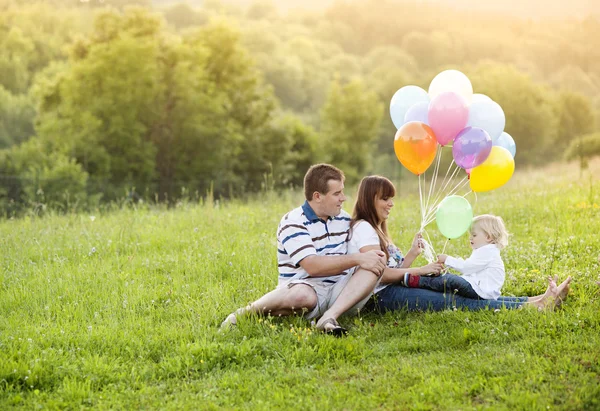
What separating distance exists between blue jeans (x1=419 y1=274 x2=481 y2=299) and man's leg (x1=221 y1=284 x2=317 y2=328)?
1.13 m

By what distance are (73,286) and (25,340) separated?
137 cm

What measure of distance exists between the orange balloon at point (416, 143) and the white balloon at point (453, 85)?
16.7 inches

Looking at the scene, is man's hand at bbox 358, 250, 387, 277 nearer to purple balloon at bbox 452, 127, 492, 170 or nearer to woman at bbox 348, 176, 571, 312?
woman at bbox 348, 176, 571, 312

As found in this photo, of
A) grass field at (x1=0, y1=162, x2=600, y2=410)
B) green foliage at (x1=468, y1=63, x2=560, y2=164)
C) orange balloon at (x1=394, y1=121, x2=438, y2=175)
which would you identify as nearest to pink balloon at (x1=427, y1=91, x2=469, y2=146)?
orange balloon at (x1=394, y1=121, x2=438, y2=175)

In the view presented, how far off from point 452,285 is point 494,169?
1211 mm

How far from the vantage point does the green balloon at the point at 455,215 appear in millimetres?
5508

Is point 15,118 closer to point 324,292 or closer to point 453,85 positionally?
point 453,85

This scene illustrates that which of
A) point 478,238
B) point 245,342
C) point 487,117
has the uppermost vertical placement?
point 487,117

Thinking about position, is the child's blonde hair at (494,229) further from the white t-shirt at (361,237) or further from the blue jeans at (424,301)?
the white t-shirt at (361,237)

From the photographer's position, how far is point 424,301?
18.0 feet

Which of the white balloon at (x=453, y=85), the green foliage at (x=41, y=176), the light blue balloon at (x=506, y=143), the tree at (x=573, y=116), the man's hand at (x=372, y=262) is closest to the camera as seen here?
the man's hand at (x=372, y=262)

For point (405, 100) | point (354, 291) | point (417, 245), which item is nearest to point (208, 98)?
point (405, 100)

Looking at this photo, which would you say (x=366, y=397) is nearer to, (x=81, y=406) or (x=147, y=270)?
(x=81, y=406)

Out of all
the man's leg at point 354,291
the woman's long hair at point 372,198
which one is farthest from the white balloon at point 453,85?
the man's leg at point 354,291
